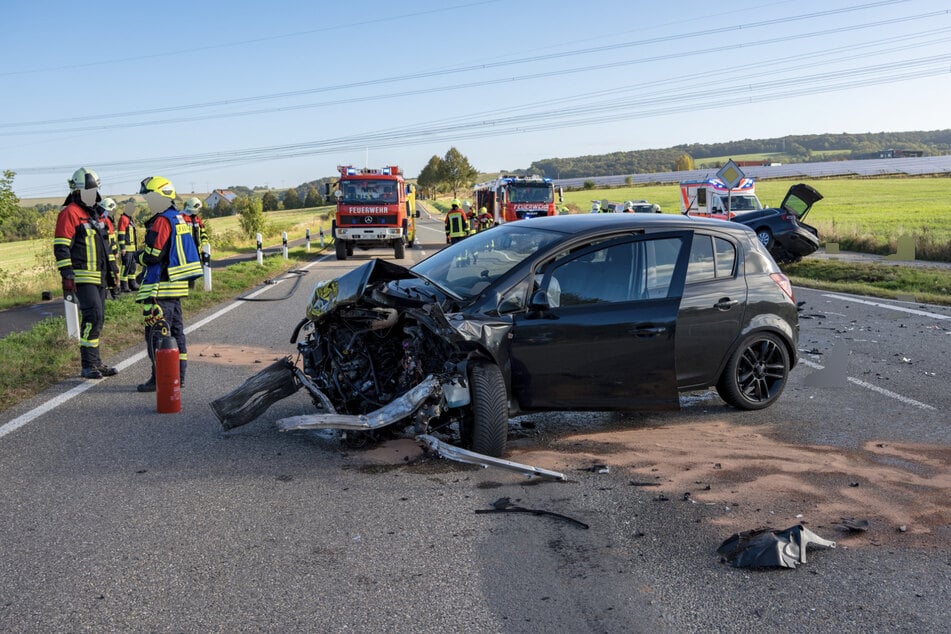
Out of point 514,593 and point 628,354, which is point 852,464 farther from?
point 514,593

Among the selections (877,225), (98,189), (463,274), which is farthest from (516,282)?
(877,225)

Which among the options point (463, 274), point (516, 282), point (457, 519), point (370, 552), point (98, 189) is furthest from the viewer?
point (98, 189)

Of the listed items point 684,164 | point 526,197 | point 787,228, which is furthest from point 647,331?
point 684,164

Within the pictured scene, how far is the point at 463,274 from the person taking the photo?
21.4ft

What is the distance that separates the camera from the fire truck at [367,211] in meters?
26.5

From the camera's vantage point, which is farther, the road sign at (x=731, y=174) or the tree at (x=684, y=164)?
the tree at (x=684, y=164)

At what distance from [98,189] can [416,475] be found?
201 inches

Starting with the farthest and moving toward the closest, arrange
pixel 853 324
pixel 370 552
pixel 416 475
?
pixel 853 324 → pixel 416 475 → pixel 370 552

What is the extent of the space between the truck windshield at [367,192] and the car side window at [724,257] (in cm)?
2058

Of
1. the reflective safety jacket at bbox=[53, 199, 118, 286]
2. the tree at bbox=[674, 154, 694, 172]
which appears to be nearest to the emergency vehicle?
the reflective safety jacket at bbox=[53, 199, 118, 286]

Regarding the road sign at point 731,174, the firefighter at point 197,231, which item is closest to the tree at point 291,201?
the road sign at point 731,174

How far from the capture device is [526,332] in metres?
5.86

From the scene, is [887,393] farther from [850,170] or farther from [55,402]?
[850,170]

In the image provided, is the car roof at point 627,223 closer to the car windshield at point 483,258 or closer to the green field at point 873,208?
the car windshield at point 483,258
